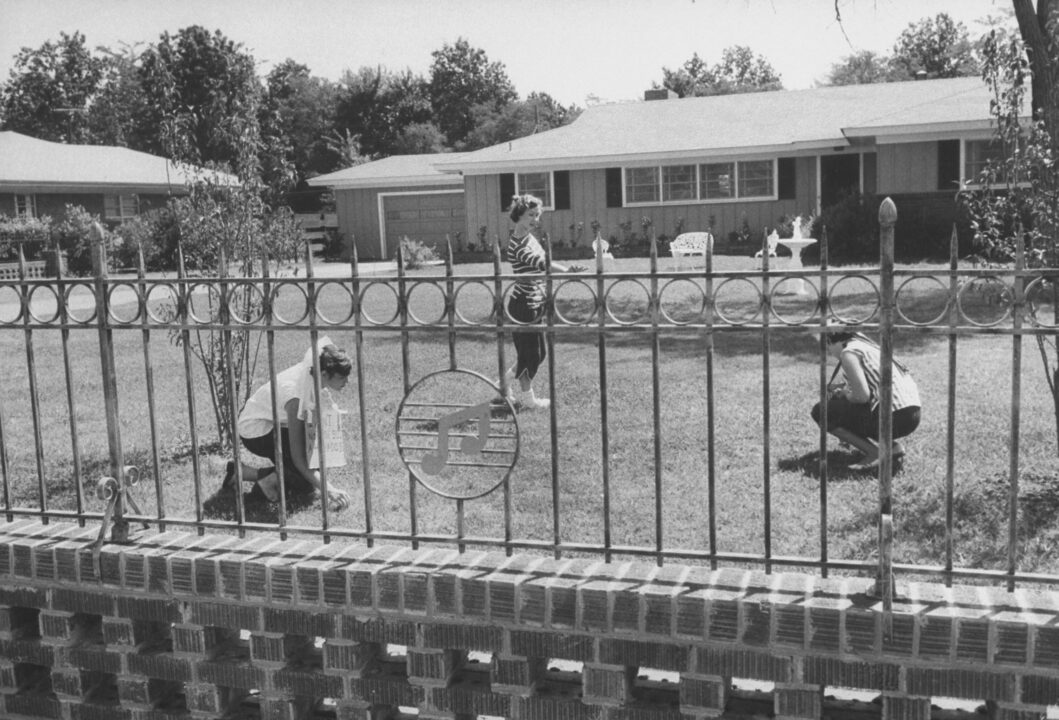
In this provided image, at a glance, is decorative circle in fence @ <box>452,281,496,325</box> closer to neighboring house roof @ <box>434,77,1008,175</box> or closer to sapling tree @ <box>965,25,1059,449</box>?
sapling tree @ <box>965,25,1059,449</box>

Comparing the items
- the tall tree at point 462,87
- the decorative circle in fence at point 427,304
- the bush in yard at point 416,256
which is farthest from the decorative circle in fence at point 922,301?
the tall tree at point 462,87

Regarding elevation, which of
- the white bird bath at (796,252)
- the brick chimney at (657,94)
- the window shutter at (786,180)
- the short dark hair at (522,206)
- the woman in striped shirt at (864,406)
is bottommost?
the woman in striped shirt at (864,406)

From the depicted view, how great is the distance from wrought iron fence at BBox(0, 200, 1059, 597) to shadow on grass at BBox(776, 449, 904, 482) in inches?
1.0

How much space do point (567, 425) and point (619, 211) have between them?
19605mm

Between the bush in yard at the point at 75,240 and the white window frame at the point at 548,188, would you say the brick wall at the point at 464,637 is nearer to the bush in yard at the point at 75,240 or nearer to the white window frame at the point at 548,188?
the white window frame at the point at 548,188

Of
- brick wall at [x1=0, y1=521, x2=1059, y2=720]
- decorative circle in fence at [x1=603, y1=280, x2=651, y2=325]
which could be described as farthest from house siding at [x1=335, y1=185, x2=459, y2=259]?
brick wall at [x1=0, y1=521, x2=1059, y2=720]

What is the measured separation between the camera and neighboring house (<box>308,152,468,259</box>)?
3325 cm

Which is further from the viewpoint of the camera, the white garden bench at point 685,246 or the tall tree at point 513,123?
the tall tree at point 513,123

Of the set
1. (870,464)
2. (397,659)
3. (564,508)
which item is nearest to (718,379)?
(870,464)

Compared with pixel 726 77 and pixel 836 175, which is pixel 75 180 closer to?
pixel 836 175

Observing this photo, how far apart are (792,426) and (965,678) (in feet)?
14.8

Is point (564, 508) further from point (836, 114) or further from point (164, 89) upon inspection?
point (836, 114)

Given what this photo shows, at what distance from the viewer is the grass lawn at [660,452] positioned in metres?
5.25

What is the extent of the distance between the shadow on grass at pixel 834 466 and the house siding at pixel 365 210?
27330mm
